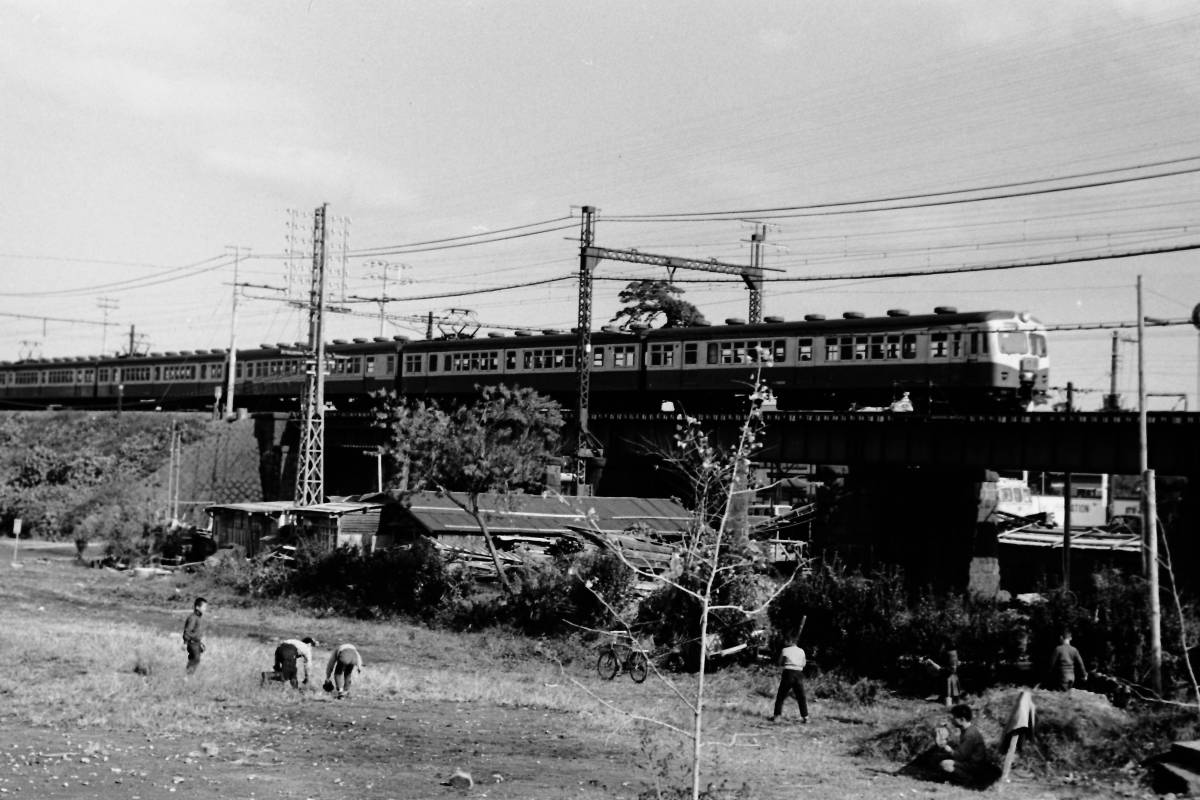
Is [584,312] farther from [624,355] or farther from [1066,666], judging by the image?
[1066,666]

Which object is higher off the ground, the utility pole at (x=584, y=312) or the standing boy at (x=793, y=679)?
the utility pole at (x=584, y=312)

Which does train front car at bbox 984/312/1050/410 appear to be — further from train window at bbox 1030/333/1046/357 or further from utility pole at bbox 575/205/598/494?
utility pole at bbox 575/205/598/494

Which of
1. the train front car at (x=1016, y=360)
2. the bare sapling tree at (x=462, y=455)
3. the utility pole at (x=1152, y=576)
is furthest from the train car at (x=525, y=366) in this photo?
the utility pole at (x=1152, y=576)

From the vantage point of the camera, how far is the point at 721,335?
44562 millimetres

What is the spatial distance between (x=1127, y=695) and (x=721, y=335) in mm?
27224

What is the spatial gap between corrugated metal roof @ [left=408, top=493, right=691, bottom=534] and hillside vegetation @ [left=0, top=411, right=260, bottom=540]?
1940 cm

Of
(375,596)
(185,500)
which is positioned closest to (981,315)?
(375,596)

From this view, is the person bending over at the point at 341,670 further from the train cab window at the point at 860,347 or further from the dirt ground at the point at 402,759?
the train cab window at the point at 860,347

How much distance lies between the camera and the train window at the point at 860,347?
4053 centimetres

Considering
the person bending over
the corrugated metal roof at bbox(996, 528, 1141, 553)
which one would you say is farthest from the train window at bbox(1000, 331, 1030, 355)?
the person bending over

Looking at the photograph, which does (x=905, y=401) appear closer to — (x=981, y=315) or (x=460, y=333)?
(x=981, y=315)

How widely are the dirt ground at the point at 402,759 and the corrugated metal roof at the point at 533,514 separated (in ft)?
53.6

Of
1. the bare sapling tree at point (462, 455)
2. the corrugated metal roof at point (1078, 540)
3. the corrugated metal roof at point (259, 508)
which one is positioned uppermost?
the bare sapling tree at point (462, 455)

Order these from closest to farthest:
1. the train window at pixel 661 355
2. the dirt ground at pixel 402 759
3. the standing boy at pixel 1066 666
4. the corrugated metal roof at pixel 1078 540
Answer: the dirt ground at pixel 402 759, the standing boy at pixel 1066 666, the corrugated metal roof at pixel 1078 540, the train window at pixel 661 355
